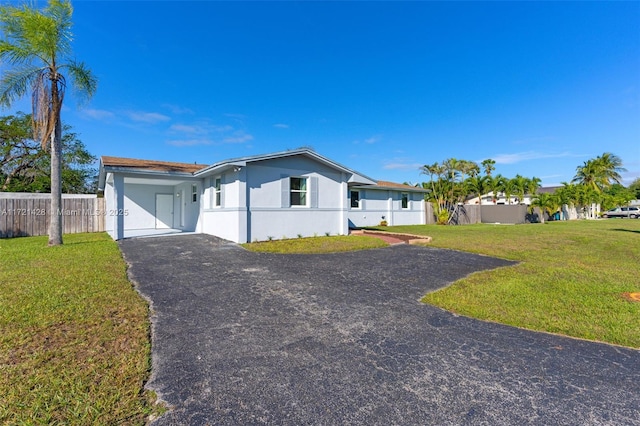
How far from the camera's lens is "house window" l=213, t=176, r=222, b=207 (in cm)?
1238

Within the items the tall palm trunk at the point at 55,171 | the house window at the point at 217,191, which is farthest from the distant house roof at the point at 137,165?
the house window at the point at 217,191

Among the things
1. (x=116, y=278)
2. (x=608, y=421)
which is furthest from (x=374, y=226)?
(x=608, y=421)

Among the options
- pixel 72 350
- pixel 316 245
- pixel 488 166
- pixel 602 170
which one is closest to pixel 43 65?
pixel 316 245

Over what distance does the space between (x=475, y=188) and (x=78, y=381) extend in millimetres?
33242

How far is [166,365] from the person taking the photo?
111 inches

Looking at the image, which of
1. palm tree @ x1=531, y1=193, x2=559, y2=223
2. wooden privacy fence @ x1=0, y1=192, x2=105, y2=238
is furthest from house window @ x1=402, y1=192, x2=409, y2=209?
wooden privacy fence @ x1=0, y1=192, x2=105, y2=238

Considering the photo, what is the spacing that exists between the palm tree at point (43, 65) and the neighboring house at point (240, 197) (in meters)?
1.83

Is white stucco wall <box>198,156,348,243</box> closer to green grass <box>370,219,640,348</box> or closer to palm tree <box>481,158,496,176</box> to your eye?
green grass <box>370,219,640,348</box>

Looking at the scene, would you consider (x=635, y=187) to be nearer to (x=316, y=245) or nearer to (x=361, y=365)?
(x=316, y=245)

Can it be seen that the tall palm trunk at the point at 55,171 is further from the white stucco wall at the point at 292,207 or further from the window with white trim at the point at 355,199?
the window with white trim at the point at 355,199

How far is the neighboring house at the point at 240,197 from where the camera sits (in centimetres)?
1100

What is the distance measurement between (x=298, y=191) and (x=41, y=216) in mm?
12756

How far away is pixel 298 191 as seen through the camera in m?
12.5

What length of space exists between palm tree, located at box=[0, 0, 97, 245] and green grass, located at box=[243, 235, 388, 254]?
705 cm
